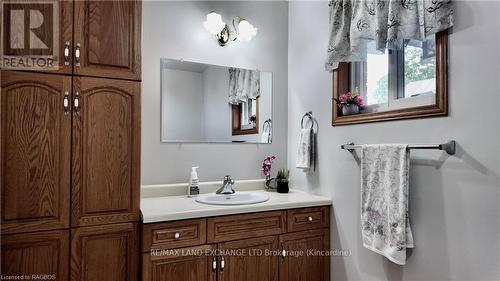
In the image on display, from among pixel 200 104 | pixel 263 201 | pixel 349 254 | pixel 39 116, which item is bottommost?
pixel 349 254

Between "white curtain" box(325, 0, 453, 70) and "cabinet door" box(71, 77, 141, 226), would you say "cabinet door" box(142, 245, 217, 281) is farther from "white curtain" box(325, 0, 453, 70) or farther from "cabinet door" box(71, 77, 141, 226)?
"white curtain" box(325, 0, 453, 70)

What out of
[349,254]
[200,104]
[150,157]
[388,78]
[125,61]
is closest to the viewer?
[125,61]

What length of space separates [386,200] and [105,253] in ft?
4.82

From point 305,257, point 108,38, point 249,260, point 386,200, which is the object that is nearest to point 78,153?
point 108,38

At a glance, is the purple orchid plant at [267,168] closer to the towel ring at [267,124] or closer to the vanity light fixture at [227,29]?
the towel ring at [267,124]

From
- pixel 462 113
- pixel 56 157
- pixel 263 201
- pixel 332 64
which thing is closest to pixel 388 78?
pixel 332 64

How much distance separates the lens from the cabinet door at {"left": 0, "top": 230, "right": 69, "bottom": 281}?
4.50 ft

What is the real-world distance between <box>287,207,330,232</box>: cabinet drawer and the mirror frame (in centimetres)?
60

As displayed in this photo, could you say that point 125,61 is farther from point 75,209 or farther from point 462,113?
point 462,113

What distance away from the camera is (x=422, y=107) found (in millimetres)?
1521

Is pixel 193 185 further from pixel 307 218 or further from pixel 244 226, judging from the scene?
pixel 307 218

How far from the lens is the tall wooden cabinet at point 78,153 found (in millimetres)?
1390

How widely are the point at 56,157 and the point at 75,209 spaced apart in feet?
0.87

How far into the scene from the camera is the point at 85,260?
4.91ft
